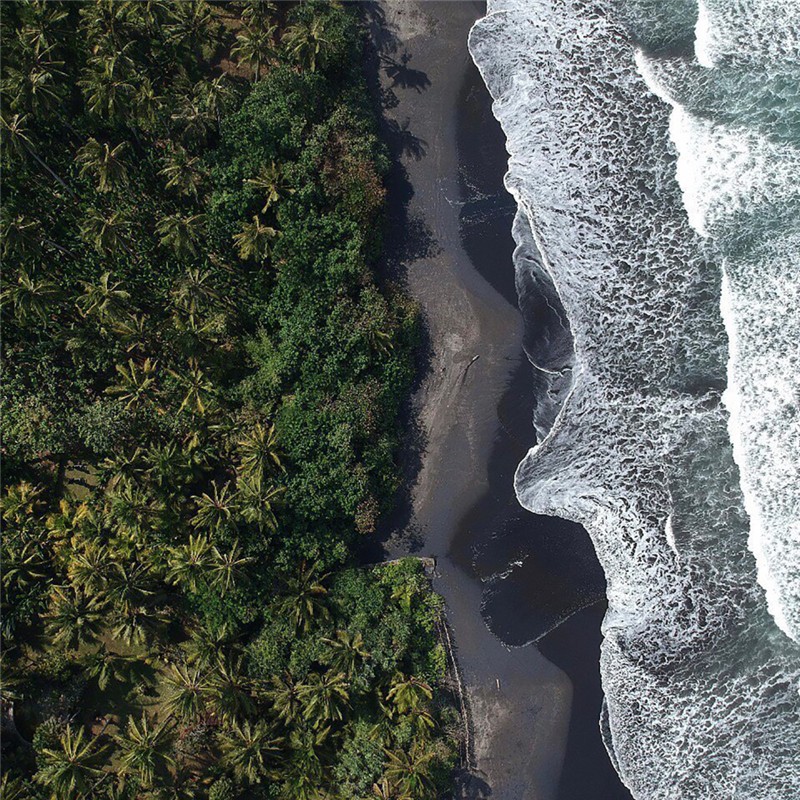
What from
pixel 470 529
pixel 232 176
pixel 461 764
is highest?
pixel 232 176

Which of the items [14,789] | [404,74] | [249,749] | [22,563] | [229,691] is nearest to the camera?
[14,789]

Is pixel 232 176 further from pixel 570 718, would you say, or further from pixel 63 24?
pixel 570 718

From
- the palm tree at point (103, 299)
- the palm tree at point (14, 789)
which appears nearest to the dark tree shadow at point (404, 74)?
the palm tree at point (103, 299)

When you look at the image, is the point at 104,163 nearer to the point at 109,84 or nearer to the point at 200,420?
the point at 109,84

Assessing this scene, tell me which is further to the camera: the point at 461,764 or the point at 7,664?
the point at 461,764

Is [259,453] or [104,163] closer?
[259,453]

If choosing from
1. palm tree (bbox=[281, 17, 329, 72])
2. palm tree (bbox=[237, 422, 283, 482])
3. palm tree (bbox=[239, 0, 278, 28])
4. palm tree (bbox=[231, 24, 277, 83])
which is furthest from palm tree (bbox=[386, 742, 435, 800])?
palm tree (bbox=[239, 0, 278, 28])

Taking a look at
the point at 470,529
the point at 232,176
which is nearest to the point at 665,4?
the point at 232,176

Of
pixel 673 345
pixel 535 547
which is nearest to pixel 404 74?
pixel 673 345
